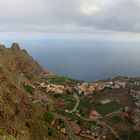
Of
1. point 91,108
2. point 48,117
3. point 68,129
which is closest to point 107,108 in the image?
point 91,108

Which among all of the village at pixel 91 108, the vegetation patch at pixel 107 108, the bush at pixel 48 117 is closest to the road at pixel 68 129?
the village at pixel 91 108

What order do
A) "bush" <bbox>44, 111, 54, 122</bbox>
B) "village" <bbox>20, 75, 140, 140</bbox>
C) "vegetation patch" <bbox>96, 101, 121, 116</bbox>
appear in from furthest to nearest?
"vegetation patch" <bbox>96, 101, 121, 116</bbox> < "village" <bbox>20, 75, 140, 140</bbox> < "bush" <bbox>44, 111, 54, 122</bbox>

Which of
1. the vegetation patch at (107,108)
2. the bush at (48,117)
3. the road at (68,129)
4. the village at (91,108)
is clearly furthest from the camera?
the vegetation patch at (107,108)

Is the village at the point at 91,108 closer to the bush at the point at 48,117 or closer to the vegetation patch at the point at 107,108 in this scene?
the vegetation patch at the point at 107,108

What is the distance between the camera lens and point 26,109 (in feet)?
382

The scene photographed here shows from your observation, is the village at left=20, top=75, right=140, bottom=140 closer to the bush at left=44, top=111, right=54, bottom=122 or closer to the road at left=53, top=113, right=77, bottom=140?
the road at left=53, top=113, right=77, bottom=140

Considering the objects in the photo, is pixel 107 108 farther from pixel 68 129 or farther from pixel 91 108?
pixel 68 129

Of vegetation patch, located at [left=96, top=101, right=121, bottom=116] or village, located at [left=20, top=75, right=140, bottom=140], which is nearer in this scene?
village, located at [left=20, top=75, right=140, bottom=140]

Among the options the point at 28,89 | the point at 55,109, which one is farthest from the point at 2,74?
the point at 28,89

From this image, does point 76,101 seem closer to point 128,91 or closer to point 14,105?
point 128,91

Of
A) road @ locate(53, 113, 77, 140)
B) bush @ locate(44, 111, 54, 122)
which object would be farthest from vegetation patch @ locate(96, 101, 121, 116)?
bush @ locate(44, 111, 54, 122)

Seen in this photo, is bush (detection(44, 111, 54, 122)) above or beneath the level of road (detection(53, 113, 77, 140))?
above

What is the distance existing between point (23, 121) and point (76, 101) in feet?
232

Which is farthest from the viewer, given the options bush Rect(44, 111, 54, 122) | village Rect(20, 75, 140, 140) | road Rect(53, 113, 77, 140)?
village Rect(20, 75, 140, 140)
